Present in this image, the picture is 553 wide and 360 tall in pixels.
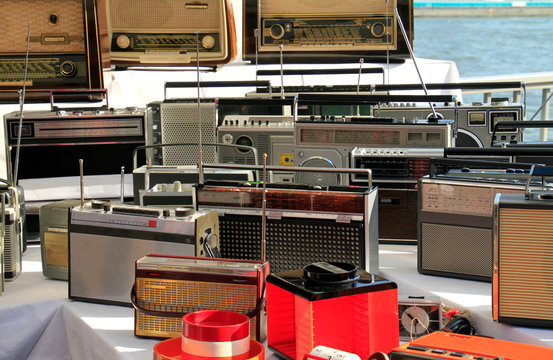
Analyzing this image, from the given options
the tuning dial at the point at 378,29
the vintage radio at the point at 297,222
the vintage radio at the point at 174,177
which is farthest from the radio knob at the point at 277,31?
the vintage radio at the point at 297,222

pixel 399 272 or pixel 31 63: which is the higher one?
pixel 31 63

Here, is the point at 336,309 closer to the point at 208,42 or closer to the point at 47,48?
the point at 47,48

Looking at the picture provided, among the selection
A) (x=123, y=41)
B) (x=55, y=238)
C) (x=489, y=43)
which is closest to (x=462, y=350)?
(x=55, y=238)

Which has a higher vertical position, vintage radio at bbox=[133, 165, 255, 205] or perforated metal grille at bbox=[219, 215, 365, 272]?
vintage radio at bbox=[133, 165, 255, 205]

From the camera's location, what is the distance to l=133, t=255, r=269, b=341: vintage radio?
1.72 metres

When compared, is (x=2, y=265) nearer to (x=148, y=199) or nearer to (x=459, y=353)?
(x=148, y=199)

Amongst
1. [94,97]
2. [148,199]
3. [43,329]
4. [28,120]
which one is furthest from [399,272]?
[94,97]

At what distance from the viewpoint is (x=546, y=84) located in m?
5.05

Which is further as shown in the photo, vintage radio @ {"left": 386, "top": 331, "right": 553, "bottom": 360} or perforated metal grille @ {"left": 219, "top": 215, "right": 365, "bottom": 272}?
perforated metal grille @ {"left": 219, "top": 215, "right": 365, "bottom": 272}

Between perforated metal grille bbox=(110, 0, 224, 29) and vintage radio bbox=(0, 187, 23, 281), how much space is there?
7.32ft

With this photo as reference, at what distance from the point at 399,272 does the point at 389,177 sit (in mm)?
327

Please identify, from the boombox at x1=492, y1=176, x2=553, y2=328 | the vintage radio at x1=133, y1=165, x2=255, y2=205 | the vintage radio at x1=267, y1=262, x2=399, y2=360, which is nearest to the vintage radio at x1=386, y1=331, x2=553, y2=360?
the vintage radio at x1=267, y1=262, x2=399, y2=360

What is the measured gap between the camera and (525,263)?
1.76 metres

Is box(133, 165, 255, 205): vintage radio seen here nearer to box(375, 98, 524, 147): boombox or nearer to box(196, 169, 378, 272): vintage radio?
box(196, 169, 378, 272): vintage radio
